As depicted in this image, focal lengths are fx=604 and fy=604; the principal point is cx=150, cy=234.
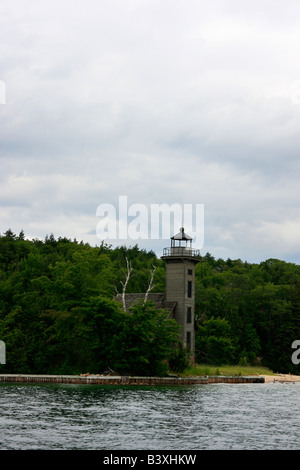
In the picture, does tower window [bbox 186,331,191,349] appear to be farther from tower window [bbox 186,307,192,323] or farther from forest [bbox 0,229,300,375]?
forest [bbox 0,229,300,375]

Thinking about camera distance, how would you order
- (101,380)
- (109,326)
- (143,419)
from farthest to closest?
(109,326) < (101,380) < (143,419)

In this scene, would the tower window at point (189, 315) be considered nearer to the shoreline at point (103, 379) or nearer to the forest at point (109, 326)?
the forest at point (109, 326)

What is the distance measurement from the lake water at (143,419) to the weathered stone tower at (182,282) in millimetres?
17297

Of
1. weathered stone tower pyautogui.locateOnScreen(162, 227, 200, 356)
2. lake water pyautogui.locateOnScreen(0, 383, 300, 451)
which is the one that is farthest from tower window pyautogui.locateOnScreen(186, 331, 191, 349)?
lake water pyautogui.locateOnScreen(0, 383, 300, 451)

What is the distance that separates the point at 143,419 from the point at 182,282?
34652mm

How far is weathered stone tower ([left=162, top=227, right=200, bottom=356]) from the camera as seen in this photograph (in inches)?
2594

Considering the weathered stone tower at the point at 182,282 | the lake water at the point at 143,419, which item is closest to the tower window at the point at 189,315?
the weathered stone tower at the point at 182,282

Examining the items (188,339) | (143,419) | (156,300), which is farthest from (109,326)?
(143,419)

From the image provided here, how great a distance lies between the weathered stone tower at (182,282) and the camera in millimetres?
65875

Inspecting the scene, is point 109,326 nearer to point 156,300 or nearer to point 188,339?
point 156,300

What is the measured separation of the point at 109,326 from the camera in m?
56.5

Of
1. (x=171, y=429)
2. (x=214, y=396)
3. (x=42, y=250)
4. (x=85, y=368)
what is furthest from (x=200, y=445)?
(x=42, y=250)

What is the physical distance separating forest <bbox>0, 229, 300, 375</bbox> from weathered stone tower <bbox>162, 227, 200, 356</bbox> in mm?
2740

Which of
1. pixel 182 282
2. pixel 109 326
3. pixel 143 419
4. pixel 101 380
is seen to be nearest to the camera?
pixel 143 419
